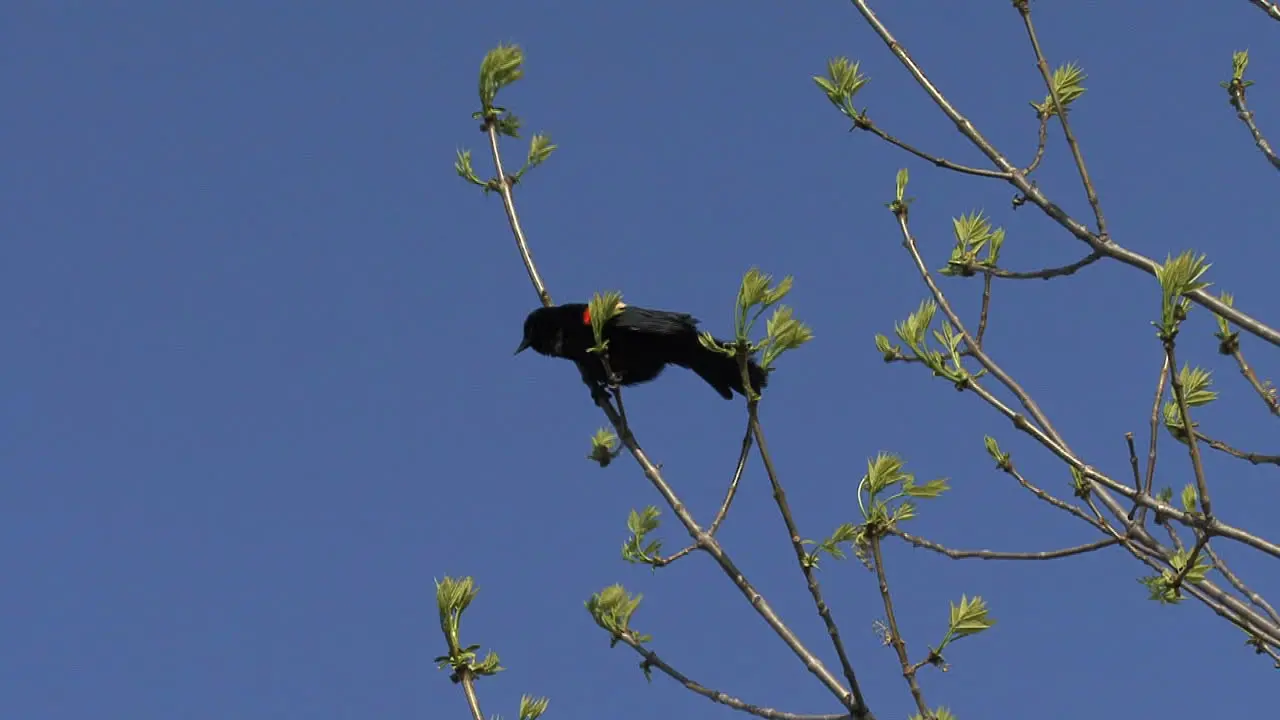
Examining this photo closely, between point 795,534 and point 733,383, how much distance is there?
298 cm

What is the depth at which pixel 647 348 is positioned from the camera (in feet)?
21.5

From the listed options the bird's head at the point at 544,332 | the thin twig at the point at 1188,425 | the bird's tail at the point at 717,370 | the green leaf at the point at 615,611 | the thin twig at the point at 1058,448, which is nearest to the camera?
the thin twig at the point at 1188,425

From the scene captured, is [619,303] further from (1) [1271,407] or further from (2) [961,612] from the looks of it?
(1) [1271,407]

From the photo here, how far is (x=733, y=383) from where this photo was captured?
6312 mm

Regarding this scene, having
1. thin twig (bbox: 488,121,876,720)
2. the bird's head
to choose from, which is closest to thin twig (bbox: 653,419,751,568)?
thin twig (bbox: 488,121,876,720)

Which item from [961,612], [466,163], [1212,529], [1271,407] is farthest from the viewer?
[466,163]

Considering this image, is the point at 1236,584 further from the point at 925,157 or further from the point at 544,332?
the point at 544,332

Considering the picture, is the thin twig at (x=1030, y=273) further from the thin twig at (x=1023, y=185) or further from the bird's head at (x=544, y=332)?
the bird's head at (x=544, y=332)

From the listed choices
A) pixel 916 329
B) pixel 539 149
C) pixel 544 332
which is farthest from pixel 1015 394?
pixel 544 332

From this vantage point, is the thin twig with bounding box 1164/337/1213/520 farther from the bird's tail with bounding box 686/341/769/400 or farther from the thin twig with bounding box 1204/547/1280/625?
the bird's tail with bounding box 686/341/769/400

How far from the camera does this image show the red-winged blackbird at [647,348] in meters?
6.32

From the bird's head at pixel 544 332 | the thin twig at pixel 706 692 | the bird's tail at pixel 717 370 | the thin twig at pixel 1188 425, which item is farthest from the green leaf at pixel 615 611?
the bird's head at pixel 544 332

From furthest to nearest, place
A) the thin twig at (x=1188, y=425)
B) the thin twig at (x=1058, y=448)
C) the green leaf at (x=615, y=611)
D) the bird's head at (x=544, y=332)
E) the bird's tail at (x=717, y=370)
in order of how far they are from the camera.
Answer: the bird's head at (x=544, y=332) → the bird's tail at (x=717, y=370) → the green leaf at (x=615, y=611) → the thin twig at (x=1058, y=448) → the thin twig at (x=1188, y=425)

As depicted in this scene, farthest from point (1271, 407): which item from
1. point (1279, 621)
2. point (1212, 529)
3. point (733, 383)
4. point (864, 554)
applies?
point (733, 383)
